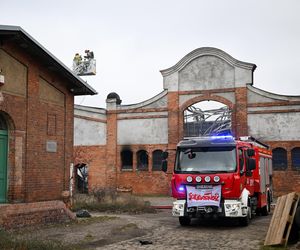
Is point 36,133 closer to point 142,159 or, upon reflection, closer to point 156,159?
point 156,159

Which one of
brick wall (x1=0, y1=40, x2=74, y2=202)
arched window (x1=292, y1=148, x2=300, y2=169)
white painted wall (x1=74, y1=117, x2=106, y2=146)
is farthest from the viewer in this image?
white painted wall (x1=74, y1=117, x2=106, y2=146)

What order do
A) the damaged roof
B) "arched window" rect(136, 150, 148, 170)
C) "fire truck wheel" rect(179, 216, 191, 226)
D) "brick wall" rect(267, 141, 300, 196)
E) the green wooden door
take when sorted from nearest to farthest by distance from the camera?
the damaged roof, the green wooden door, "fire truck wheel" rect(179, 216, 191, 226), "brick wall" rect(267, 141, 300, 196), "arched window" rect(136, 150, 148, 170)

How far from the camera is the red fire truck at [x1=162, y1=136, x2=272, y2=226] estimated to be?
569 inches

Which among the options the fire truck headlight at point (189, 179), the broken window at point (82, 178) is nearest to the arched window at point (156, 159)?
the broken window at point (82, 178)

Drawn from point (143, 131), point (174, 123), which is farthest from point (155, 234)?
point (143, 131)

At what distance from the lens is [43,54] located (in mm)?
15125

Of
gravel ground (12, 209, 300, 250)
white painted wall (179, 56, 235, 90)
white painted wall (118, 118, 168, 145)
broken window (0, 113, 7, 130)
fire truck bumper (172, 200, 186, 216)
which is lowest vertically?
gravel ground (12, 209, 300, 250)

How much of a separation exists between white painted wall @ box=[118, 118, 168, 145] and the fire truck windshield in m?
15.5

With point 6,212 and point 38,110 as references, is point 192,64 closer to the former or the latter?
point 38,110

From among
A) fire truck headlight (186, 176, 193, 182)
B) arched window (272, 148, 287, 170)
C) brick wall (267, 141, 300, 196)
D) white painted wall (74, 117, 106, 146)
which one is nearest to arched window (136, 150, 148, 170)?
white painted wall (74, 117, 106, 146)

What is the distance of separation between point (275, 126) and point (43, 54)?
694 inches

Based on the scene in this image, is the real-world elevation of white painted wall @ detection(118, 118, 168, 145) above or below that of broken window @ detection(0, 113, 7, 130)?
above

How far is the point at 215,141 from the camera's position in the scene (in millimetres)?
15414

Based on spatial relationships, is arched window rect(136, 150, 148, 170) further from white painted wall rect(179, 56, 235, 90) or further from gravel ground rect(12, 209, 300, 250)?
gravel ground rect(12, 209, 300, 250)
